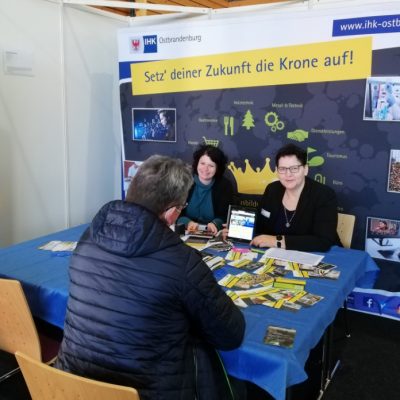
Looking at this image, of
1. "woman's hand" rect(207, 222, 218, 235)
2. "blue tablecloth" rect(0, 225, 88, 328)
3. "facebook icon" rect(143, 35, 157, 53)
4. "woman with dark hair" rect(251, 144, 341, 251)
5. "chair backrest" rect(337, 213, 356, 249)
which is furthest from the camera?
"facebook icon" rect(143, 35, 157, 53)

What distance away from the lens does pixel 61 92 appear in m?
3.62

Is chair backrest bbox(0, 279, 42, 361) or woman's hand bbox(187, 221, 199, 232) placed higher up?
woman's hand bbox(187, 221, 199, 232)

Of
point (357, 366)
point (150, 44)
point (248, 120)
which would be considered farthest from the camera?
point (150, 44)

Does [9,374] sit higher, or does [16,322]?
[16,322]

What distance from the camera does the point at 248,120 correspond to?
10.8 feet

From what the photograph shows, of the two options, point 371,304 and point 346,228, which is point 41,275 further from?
point 371,304

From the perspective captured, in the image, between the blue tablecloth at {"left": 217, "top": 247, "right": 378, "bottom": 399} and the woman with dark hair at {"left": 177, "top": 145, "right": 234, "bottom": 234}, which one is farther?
the woman with dark hair at {"left": 177, "top": 145, "right": 234, "bottom": 234}

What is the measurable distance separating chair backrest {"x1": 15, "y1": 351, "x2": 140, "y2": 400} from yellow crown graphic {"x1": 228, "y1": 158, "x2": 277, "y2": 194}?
235 cm

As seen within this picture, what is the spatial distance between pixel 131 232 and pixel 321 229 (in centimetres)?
149

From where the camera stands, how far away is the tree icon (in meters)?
3.27

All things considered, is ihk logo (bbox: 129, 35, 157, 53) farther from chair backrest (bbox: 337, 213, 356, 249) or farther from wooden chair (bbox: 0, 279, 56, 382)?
wooden chair (bbox: 0, 279, 56, 382)

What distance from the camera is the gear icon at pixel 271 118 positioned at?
3.16 meters

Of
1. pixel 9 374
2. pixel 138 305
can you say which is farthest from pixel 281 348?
pixel 9 374

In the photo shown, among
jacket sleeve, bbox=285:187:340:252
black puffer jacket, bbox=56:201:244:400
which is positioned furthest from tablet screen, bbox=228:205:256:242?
black puffer jacket, bbox=56:201:244:400
